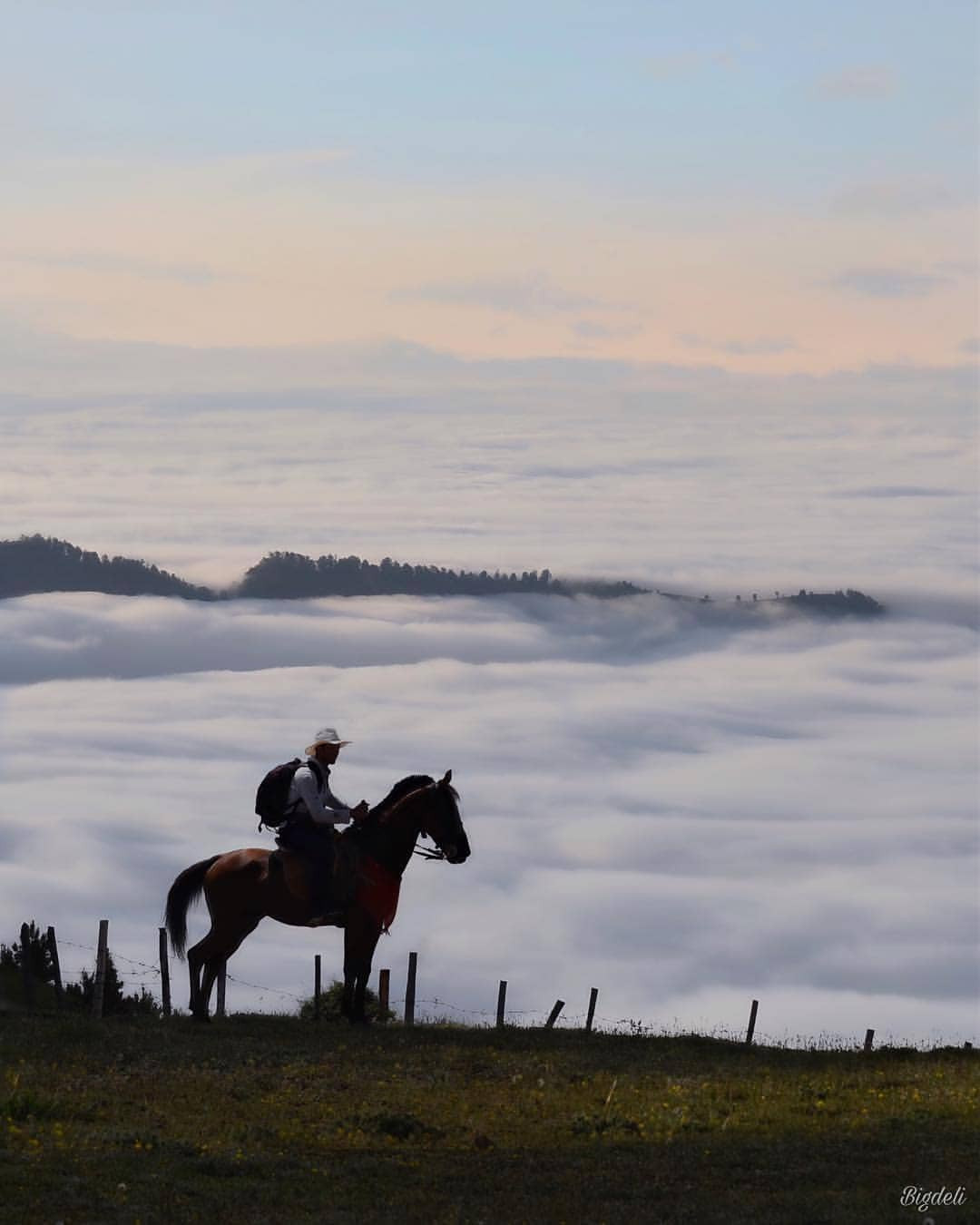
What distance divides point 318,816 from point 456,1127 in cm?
781

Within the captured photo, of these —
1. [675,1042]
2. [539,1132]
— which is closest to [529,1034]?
[675,1042]

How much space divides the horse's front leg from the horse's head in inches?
60.1

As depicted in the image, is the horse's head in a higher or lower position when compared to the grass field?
higher

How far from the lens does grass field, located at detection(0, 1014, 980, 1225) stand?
1500cm

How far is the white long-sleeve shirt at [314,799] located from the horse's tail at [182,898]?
2405 millimetres

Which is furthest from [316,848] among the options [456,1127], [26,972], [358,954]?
[26,972]

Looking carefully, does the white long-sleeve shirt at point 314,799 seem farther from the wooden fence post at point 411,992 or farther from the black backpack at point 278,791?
the wooden fence post at point 411,992

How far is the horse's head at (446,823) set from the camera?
25547 millimetres
